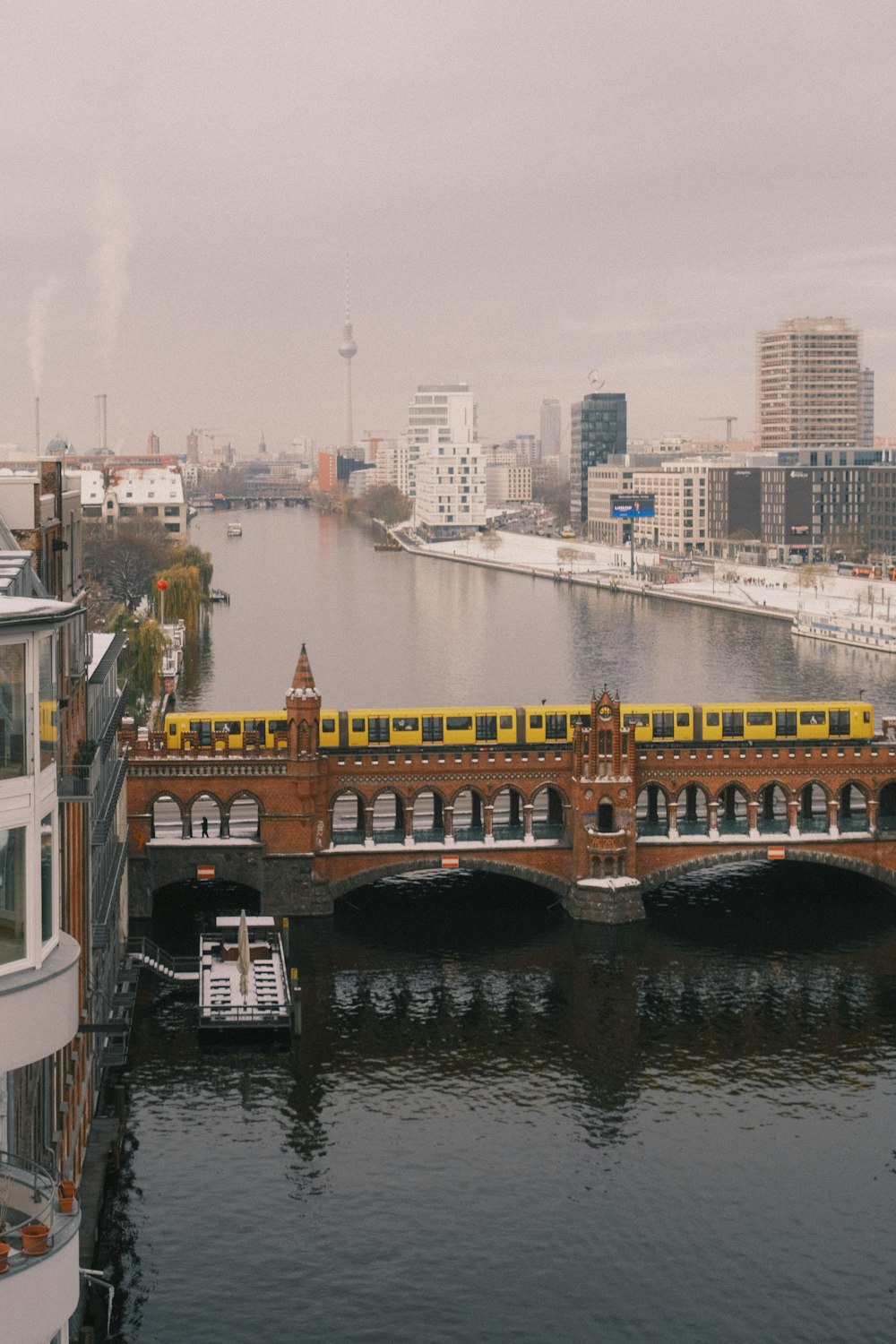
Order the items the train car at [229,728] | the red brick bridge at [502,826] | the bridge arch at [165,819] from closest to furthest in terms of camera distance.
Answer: the red brick bridge at [502,826] < the bridge arch at [165,819] < the train car at [229,728]

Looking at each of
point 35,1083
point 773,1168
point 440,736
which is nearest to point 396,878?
point 440,736

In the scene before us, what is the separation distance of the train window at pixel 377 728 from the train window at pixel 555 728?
738cm

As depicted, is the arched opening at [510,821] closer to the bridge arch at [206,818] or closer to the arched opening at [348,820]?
the arched opening at [348,820]

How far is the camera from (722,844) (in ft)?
257

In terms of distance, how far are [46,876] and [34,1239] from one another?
18.0ft

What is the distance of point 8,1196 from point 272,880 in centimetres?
5302

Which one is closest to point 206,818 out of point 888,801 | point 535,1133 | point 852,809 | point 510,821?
point 510,821

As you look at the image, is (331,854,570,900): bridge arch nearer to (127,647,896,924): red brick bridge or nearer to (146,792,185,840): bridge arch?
(127,647,896,924): red brick bridge

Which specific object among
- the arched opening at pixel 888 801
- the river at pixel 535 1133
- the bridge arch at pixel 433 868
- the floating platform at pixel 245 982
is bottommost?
the river at pixel 535 1133

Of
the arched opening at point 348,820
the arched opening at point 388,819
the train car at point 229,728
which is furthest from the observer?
the arched opening at point 348,820

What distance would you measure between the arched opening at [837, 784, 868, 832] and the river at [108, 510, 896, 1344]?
138 inches

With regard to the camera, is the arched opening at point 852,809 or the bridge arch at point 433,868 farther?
the arched opening at point 852,809

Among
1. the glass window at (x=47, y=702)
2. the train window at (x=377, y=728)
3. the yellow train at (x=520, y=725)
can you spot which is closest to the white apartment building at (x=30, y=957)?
the glass window at (x=47, y=702)

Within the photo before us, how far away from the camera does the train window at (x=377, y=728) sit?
259ft
